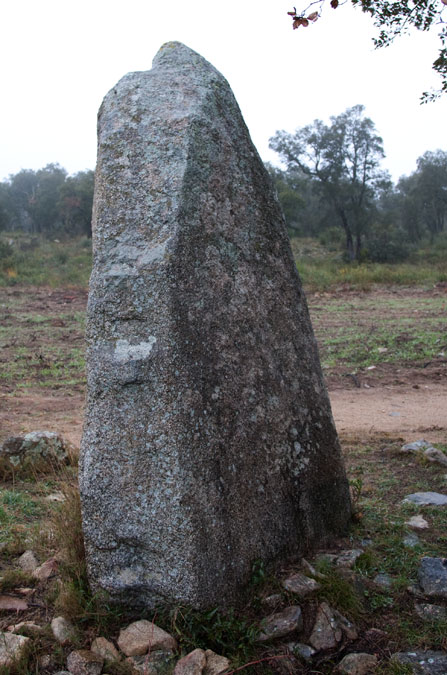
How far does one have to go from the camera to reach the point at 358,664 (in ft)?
8.11

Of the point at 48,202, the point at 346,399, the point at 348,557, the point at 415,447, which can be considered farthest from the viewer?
the point at 48,202

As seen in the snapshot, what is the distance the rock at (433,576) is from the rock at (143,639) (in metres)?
1.22

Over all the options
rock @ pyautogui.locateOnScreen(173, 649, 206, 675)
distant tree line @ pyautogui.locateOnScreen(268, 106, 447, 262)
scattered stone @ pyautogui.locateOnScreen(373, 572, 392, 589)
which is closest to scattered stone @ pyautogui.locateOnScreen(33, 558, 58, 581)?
rock @ pyautogui.locateOnScreen(173, 649, 206, 675)

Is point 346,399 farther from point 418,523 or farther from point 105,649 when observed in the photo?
point 105,649

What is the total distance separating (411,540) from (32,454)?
2.83m

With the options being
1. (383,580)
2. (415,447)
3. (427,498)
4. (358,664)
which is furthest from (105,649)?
(415,447)

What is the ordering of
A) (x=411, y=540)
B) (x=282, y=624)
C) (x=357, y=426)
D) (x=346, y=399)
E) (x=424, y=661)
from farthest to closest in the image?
(x=346, y=399)
(x=357, y=426)
(x=411, y=540)
(x=282, y=624)
(x=424, y=661)

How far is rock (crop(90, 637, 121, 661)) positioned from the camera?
2477mm

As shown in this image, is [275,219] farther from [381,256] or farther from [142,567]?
[381,256]

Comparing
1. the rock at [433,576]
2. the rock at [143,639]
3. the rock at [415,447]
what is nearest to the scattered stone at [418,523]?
the rock at [433,576]

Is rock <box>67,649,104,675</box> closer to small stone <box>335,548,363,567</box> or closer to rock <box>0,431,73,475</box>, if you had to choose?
small stone <box>335,548,363,567</box>

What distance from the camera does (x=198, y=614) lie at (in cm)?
255

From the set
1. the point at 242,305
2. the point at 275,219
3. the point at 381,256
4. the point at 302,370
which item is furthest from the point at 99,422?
the point at 381,256

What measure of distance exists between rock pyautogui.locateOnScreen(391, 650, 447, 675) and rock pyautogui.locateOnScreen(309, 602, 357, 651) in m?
0.21
